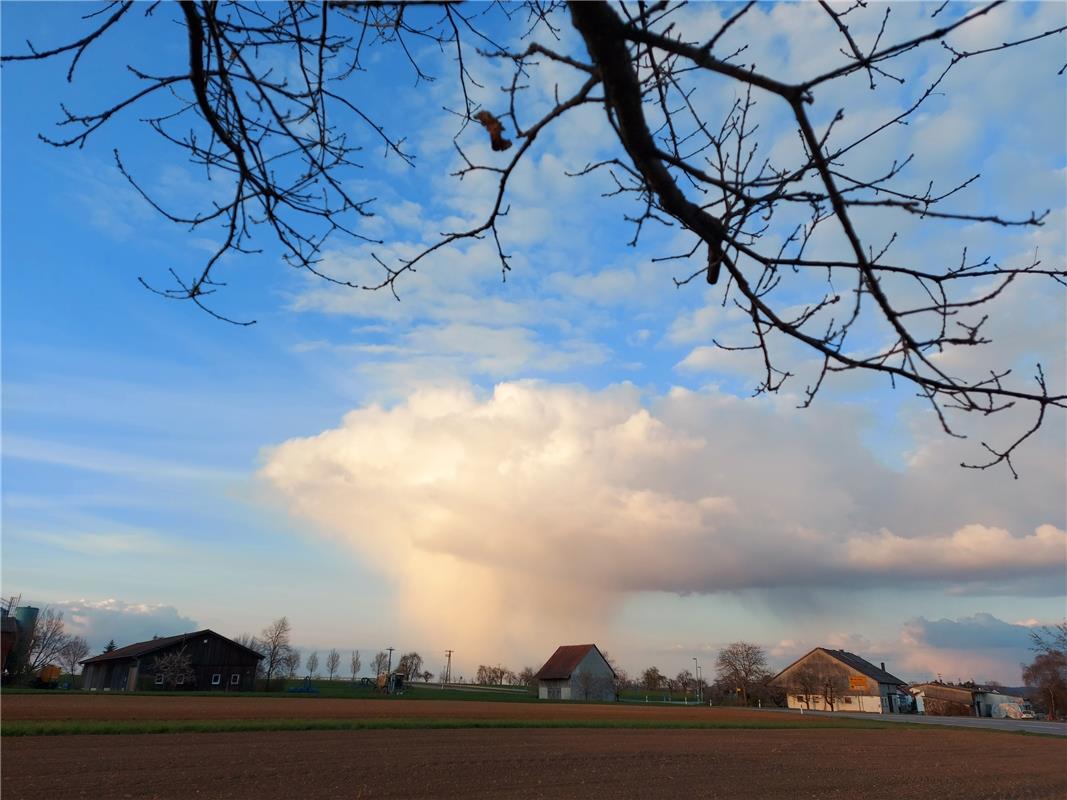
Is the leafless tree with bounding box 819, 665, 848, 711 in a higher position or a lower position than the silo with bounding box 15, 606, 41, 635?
lower

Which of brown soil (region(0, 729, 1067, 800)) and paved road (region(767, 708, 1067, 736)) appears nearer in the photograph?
brown soil (region(0, 729, 1067, 800))

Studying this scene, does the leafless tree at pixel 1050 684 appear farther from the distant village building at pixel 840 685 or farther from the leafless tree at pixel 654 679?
the leafless tree at pixel 654 679

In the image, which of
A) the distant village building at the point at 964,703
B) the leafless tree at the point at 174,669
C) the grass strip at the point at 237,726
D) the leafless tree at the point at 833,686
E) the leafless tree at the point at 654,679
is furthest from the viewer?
the leafless tree at the point at 654,679

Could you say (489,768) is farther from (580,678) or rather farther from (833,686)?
(833,686)

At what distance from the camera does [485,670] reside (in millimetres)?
149625

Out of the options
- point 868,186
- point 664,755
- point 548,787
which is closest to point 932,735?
point 664,755

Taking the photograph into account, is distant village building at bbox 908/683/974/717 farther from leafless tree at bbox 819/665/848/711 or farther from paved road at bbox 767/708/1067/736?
paved road at bbox 767/708/1067/736

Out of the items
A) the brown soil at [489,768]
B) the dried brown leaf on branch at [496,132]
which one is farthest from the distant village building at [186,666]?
the dried brown leaf on branch at [496,132]

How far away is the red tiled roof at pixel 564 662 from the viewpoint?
84900 millimetres

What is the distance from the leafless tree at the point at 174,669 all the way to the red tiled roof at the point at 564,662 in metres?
43.0

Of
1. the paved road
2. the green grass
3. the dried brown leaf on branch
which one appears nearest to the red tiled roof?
the green grass

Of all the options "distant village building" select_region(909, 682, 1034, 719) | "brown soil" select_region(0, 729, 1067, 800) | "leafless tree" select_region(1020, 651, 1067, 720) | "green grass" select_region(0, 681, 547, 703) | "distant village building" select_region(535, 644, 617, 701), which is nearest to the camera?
"brown soil" select_region(0, 729, 1067, 800)

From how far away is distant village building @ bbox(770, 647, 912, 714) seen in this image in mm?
78562

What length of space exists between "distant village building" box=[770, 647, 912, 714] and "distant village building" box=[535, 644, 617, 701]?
861 inches
